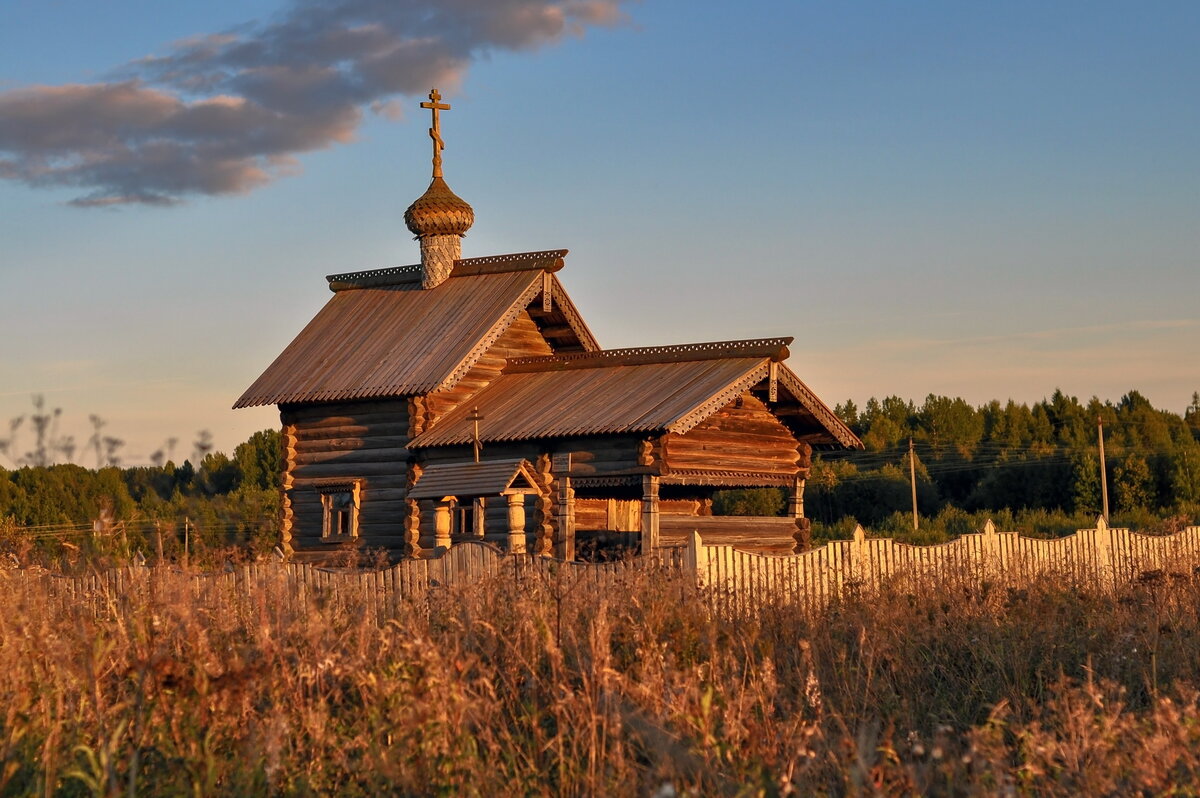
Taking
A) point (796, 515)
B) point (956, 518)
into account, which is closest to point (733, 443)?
point (796, 515)

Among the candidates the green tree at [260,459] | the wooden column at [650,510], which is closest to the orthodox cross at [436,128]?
the wooden column at [650,510]

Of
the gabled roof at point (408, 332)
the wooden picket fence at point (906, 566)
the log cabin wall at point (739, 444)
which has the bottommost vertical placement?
the wooden picket fence at point (906, 566)

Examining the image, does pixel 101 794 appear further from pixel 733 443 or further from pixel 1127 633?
pixel 733 443

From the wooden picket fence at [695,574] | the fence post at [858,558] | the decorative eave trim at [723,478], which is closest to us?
the wooden picket fence at [695,574]

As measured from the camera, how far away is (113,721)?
26.1 feet

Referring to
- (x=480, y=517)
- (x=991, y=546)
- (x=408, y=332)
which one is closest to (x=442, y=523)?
(x=480, y=517)

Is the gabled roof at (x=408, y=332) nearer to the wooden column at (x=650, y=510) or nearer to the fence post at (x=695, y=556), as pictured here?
the wooden column at (x=650, y=510)

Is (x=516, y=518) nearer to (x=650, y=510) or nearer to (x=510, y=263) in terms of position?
(x=650, y=510)

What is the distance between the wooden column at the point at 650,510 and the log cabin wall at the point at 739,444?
0.38m

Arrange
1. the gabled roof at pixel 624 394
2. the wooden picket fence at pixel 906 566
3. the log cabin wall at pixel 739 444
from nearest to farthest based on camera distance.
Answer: the wooden picket fence at pixel 906 566
the gabled roof at pixel 624 394
the log cabin wall at pixel 739 444

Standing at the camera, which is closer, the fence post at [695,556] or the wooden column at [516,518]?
the fence post at [695,556]

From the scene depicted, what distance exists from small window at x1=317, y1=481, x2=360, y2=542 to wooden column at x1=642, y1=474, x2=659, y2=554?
661 cm

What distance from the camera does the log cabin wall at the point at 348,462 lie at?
87.5 feet

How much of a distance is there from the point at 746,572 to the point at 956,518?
3443 centimetres
